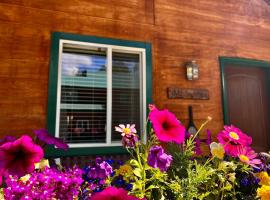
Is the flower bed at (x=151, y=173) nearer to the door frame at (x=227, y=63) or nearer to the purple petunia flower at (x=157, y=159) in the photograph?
the purple petunia flower at (x=157, y=159)

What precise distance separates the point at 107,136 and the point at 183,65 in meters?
1.68

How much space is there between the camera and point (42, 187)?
3.26ft

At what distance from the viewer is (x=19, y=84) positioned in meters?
3.21

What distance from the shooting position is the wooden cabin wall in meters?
3.21

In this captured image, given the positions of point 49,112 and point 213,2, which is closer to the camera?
point 49,112

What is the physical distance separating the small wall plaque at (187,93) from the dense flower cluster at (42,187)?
9.81ft

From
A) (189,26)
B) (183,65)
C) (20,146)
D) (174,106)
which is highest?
(189,26)

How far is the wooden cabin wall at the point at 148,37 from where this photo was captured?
3.21m

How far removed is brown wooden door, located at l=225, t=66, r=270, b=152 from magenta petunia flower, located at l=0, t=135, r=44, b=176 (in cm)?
401

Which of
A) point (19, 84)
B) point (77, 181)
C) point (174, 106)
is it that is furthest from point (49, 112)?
point (77, 181)

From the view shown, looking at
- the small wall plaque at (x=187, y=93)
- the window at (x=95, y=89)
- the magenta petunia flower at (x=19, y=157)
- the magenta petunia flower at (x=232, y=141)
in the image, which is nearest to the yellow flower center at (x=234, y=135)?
the magenta petunia flower at (x=232, y=141)

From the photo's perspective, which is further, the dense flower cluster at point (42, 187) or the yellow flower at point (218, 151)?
the yellow flower at point (218, 151)

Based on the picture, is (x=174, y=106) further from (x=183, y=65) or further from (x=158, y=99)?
(x=183, y=65)

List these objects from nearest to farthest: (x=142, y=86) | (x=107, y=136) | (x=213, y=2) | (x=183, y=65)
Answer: (x=107, y=136) < (x=142, y=86) < (x=183, y=65) < (x=213, y=2)
